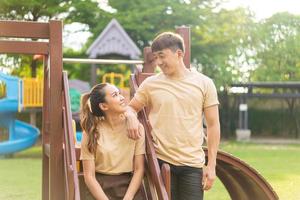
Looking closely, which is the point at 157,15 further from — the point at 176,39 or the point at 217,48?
the point at 176,39

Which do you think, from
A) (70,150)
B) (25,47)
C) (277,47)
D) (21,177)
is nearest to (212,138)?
(70,150)

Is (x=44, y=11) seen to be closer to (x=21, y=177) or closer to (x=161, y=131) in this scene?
(x=21, y=177)

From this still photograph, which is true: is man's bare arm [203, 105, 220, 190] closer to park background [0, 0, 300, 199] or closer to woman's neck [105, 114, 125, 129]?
woman's neck [105, 114, 125, 129]

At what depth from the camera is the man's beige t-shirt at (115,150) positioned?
3.61 metres

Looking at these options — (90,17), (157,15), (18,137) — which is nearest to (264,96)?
(157,15)

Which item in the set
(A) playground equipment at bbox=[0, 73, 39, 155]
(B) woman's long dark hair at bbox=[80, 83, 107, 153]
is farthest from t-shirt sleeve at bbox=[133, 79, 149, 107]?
(A) playground equipment at bbox=[0, 73, 39, 155]

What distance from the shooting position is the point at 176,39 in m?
3.36

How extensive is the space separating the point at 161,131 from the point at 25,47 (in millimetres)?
1450

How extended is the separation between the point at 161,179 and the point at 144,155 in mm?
315

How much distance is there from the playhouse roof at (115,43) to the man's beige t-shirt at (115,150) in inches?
481

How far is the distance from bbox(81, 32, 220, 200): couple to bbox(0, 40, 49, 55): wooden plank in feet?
2.82

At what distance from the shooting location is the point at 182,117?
134 inches

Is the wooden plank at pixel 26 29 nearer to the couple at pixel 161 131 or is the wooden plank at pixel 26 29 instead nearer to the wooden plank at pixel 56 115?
the wooden plank at pixel 56 115

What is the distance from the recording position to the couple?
134 inches
